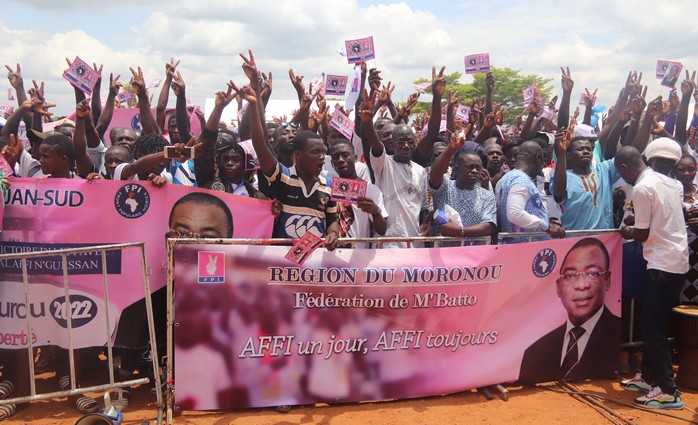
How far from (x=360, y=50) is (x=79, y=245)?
4958mm

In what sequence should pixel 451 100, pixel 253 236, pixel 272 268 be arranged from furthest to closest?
pixel 451 100 → pixel 253 236 → pixel 272 268

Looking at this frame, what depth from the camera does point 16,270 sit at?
473 cm

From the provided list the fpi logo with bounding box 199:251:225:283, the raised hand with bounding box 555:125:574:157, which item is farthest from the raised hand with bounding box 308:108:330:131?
the raised hand with bounding box 555:125:574:157

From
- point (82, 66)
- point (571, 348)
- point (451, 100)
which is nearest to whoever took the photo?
point (571, 348)

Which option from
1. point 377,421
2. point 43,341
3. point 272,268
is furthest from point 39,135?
point 377,421

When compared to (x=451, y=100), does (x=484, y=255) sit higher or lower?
lower

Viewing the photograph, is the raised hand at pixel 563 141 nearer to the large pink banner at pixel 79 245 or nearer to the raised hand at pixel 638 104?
the raised hand at pixel 638 104

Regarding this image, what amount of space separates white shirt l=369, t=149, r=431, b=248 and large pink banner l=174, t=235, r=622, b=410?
1.94 feet

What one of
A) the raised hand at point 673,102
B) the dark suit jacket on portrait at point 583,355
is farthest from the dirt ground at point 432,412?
the raised hand at point 673,102

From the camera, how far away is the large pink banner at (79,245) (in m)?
4.73

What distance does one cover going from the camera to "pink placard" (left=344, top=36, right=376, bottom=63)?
8250 millimetres

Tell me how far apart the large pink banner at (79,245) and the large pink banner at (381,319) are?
600 mm

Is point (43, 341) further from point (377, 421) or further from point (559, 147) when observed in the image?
point (559, 147)

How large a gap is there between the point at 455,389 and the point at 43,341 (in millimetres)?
3509
